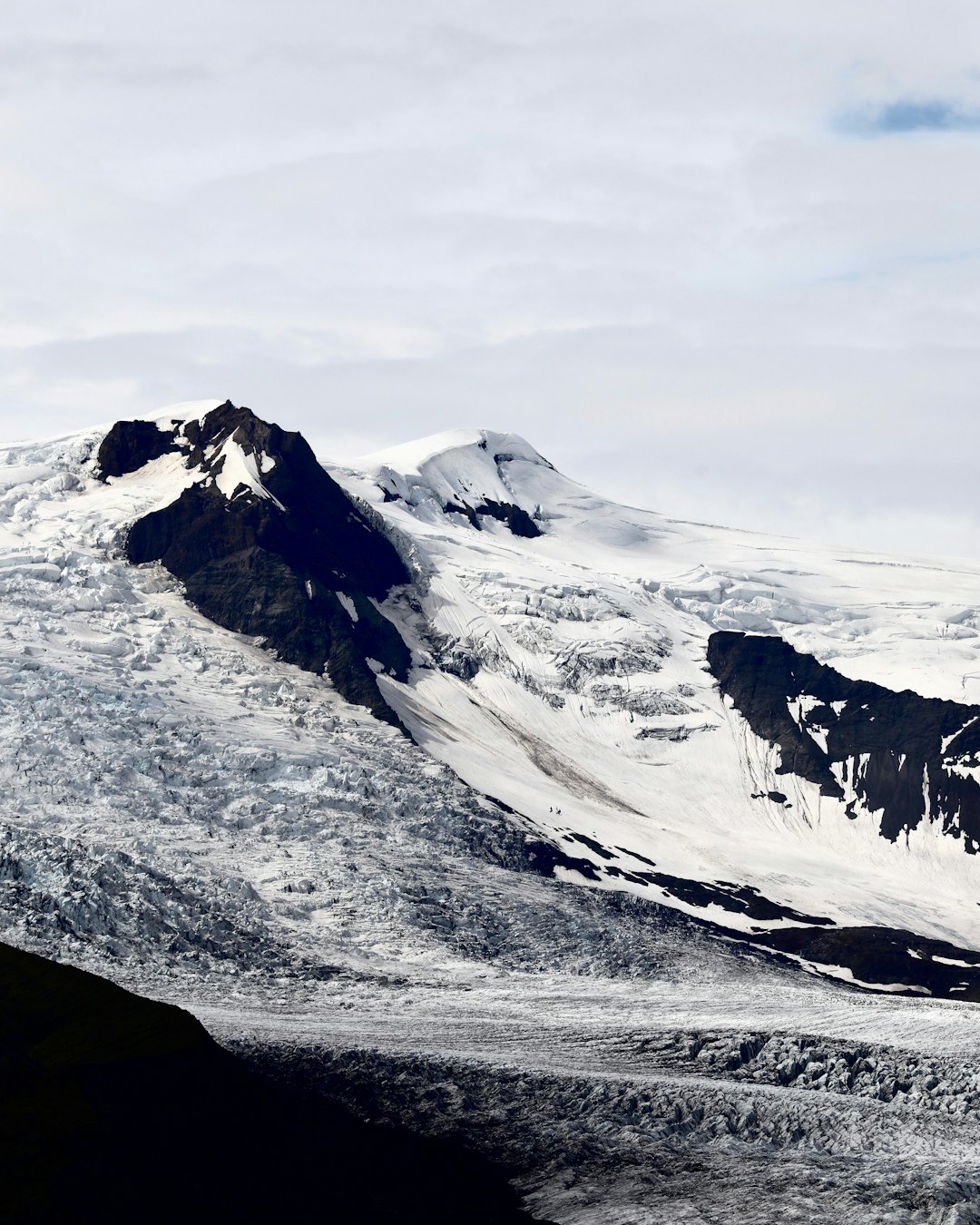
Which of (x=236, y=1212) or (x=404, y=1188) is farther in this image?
(x=404, y=1188)

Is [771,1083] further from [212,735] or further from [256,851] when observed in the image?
[212,735]

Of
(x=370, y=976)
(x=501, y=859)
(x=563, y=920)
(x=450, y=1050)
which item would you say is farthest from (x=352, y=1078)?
(x=501, y=859)

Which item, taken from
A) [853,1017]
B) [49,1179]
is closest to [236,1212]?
[49,1179]

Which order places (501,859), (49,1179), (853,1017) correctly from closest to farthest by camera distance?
(49,1179) < (853,1017) < (501,859)

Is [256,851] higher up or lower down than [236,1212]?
higher up

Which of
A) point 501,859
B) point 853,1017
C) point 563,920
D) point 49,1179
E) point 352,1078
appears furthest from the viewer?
point 501,859

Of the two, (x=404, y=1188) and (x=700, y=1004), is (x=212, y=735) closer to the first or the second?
(x=700, y=1004)
